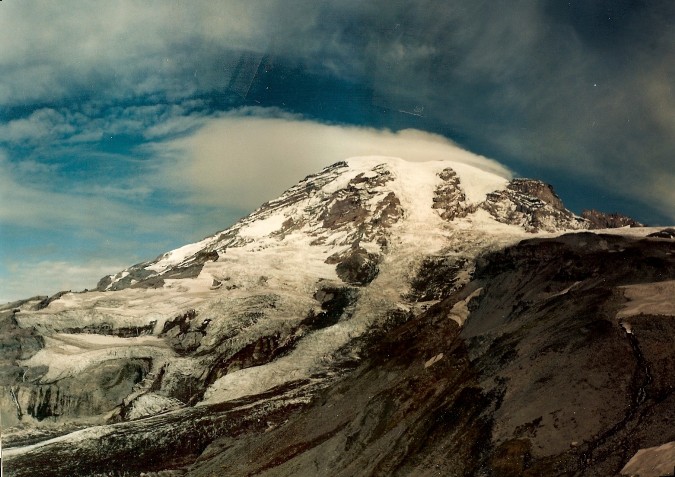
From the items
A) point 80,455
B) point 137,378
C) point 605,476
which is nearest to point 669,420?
point 605,476

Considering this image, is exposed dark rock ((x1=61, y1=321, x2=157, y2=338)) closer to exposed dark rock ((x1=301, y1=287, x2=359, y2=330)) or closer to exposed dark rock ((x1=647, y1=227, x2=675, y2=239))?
exposed dark rock ((x1=301, y1=287, x2=359, y2=330))

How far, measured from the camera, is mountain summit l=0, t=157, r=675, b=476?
37812mm

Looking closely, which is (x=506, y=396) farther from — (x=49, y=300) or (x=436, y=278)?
(x=49, y=300)

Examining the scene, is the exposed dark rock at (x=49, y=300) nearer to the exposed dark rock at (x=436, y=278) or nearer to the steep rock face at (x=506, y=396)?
the exposed dark rock at (x=436, y=278)

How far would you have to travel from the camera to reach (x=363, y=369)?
68.4 m

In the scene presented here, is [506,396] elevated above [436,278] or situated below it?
below

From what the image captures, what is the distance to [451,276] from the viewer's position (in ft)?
591

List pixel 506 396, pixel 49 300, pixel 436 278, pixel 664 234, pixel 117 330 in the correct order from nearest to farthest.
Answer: pixel 506 396 < pixel 664 234 < pixel 117 330 < pixel 49 300 < pixel 436 278

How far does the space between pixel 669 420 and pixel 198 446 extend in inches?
3056

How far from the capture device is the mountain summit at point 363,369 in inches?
1489

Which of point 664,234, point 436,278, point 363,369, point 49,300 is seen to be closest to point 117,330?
point 49,300

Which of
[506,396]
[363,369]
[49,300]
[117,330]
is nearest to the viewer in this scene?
[506,396]

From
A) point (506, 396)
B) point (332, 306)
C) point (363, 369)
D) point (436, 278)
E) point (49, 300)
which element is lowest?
point (506, 396)

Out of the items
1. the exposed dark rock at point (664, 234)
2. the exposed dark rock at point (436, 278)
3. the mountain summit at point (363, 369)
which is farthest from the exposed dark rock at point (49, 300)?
the exposed dark rock at point (664, 234)
